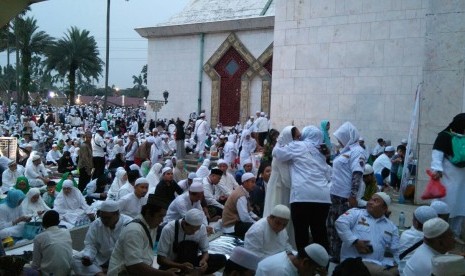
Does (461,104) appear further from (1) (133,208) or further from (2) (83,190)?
(2) (83,190)

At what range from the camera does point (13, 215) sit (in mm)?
8008

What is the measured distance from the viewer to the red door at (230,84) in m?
25.8

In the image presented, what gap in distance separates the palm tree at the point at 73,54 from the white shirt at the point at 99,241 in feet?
127

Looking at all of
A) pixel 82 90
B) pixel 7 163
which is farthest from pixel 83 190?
pixel 82 90

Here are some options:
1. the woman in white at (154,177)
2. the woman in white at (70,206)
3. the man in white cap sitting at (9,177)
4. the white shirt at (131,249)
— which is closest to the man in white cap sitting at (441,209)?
the white shirt at (131,249)

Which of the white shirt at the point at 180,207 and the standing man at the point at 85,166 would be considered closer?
the white shirt at the point at 180,207

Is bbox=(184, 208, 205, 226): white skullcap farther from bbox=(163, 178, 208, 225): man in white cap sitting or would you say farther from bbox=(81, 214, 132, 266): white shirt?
bbox=(163, 178, 208, 225): man in white cap sitting

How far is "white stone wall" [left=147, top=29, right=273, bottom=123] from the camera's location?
26641mm

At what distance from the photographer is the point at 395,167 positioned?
1201 cm

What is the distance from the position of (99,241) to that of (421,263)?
3.53 metres

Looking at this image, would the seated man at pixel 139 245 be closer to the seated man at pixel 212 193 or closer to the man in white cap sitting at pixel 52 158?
the seated man at pixel 212 193

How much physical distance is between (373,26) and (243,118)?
12842 mm

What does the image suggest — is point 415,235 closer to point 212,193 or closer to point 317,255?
point 317,255

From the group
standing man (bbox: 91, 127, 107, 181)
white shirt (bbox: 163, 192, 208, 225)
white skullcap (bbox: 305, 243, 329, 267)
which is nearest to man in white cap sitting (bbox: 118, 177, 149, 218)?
white shirt (bbox: 163, 192, 208, 225)
